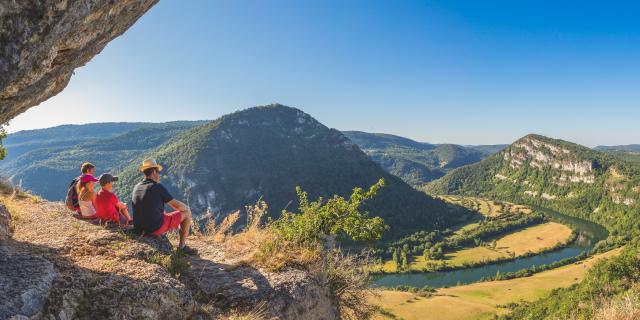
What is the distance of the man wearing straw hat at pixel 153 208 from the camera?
22.5 ft

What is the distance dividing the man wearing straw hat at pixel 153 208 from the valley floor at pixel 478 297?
66242 millimetres

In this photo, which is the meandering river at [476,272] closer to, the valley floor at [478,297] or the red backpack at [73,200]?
the valley floor at [478,297]

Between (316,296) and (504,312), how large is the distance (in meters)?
87.9

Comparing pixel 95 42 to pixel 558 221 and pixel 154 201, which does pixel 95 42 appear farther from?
pixel 558 221

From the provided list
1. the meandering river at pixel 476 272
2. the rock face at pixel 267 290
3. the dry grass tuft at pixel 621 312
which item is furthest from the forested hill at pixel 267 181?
the dry grass tuft at pixel 621 312

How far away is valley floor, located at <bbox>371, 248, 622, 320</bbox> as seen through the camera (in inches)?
2975

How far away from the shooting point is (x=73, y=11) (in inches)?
197

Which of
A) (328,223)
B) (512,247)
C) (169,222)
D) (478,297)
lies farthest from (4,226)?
(512,247)

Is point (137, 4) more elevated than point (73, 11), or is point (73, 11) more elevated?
point (137, 4)

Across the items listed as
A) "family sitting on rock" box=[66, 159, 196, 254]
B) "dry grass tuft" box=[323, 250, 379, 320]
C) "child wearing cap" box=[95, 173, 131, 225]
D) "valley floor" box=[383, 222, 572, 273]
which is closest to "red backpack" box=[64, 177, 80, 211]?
"family sitting on rock" box=[66, 159, 196, 254]

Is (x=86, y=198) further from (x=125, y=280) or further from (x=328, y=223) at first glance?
(x=328, y=223)

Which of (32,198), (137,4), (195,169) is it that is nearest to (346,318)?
(137,4)

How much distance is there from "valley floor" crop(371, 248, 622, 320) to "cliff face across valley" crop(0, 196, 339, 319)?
6590 cm

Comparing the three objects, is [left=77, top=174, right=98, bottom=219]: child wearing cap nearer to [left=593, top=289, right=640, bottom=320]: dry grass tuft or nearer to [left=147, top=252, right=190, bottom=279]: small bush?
[left=147, top=252, right=190, bottom=279]: small bush
